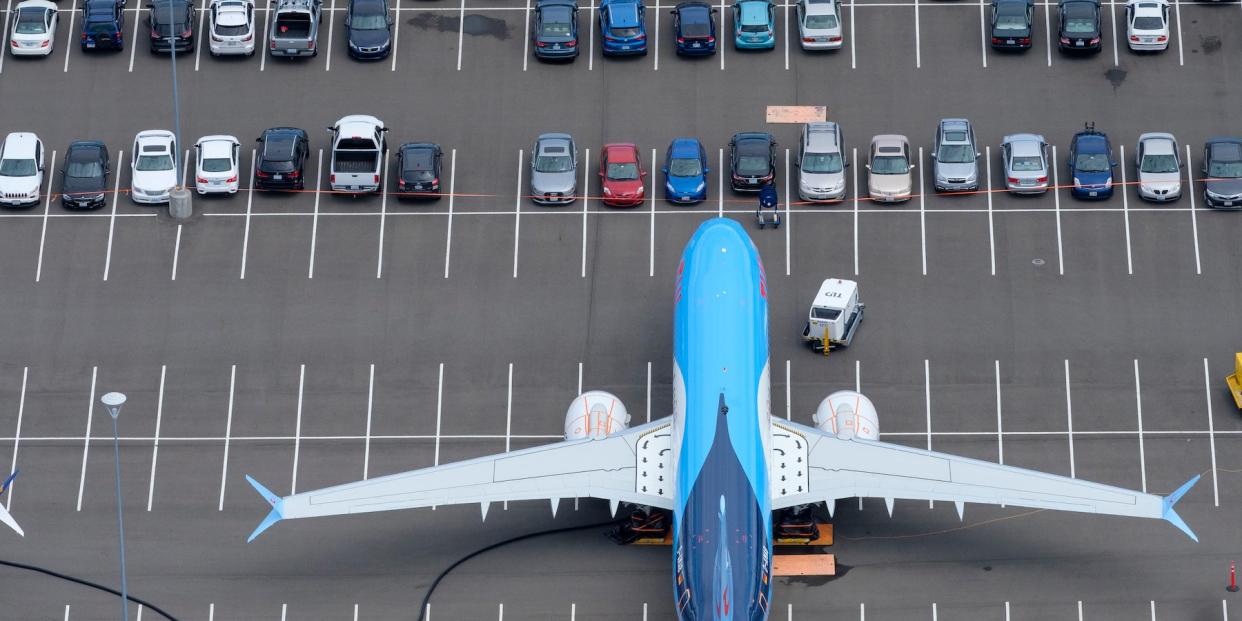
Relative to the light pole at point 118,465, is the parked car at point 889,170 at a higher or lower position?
higher

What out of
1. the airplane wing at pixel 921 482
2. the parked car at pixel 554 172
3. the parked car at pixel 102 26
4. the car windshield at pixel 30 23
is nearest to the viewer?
the airplane wing at pixel 921 482

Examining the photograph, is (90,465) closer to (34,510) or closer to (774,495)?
(34,510)

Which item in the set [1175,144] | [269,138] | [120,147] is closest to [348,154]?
[269,138]

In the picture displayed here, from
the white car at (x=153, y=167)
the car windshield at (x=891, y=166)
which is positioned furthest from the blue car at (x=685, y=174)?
the white car at (x=153, y=167)

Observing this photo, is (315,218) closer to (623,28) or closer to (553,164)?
(553,164)

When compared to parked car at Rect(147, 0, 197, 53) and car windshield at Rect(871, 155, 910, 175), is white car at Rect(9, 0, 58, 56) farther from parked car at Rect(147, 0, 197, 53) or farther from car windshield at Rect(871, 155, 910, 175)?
car windshield at Rect(871, 155, 910, 175)

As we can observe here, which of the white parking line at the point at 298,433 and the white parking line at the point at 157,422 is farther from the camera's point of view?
the white parking line at the point at 298,433

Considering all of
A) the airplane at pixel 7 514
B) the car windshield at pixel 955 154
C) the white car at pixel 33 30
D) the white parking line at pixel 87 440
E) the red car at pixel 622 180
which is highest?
the white car at pixel 33 30

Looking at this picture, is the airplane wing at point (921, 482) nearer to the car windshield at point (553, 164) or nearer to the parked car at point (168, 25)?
the car windshield at point (553, 164)
